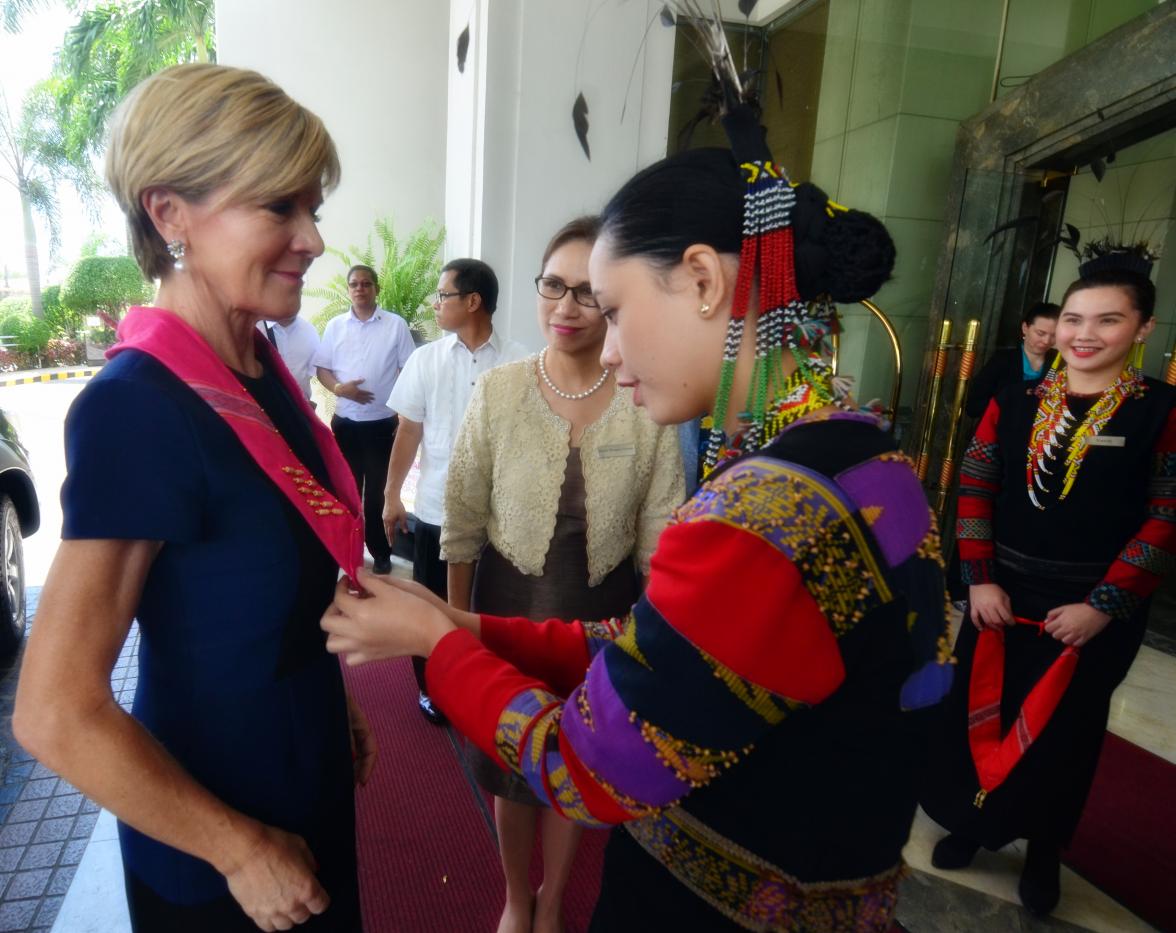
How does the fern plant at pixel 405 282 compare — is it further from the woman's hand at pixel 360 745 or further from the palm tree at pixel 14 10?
the palm tree at pixel 14 10

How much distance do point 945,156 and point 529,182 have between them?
8.60ft

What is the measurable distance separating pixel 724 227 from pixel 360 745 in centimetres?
101

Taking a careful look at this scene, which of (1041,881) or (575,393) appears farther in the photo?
(1041,881)

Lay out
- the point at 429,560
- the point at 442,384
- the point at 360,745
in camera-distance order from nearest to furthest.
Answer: the point at 360,745
the point at 442,384
the point at 429,560

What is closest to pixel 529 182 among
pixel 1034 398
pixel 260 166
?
pixel 1034 398

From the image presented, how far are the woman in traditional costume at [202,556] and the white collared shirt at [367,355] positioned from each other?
11.5ft

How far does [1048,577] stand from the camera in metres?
2.09

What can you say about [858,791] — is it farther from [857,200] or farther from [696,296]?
[857,200]

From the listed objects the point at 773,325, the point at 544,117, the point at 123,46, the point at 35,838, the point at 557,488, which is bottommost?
the point at 35,838

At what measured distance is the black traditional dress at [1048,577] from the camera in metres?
1.97

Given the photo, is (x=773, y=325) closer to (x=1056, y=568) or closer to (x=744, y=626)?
(x=744, y=626)

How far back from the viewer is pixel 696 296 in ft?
2.82

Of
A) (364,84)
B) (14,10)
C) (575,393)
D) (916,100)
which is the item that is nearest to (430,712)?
(575,393)

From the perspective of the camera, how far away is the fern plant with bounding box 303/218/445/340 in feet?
22.6
